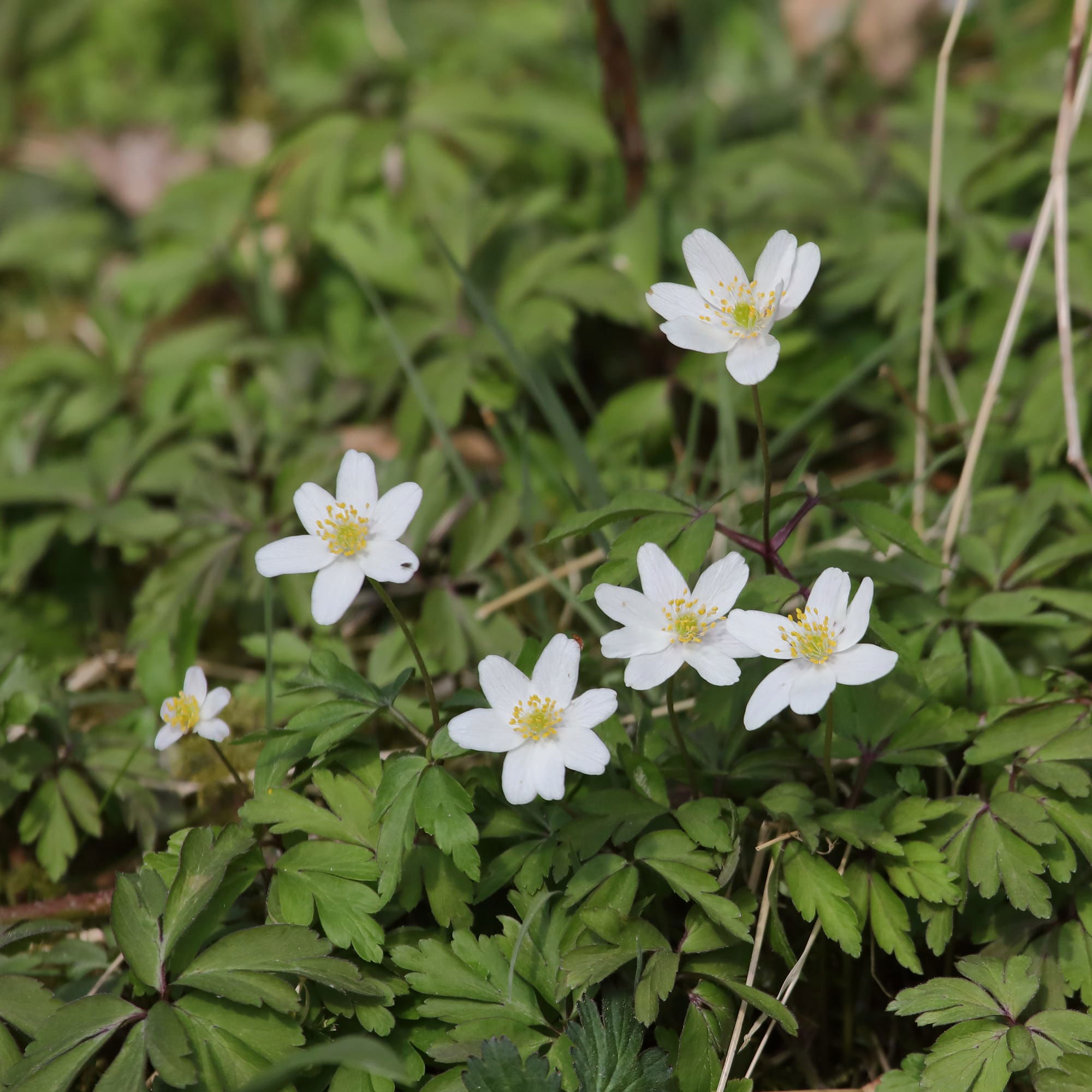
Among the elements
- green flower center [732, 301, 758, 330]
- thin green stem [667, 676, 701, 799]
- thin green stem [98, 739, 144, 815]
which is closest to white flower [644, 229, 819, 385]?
green flower center [732, 301, 758, 330]

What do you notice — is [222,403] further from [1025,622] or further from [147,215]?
[1025,622]

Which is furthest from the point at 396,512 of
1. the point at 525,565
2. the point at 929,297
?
the point at 929,297

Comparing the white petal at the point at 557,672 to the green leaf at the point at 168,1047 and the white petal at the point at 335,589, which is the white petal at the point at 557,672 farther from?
the green leaf at the point at 168,1047

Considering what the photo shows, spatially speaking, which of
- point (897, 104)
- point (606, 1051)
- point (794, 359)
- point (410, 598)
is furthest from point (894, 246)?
point (606, 1051)

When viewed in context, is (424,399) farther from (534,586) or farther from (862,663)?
(862,663)

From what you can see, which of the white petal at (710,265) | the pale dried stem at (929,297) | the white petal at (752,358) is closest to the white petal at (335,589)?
the white petal at (752,358)

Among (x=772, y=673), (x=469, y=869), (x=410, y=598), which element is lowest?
(x=410, y=598)
